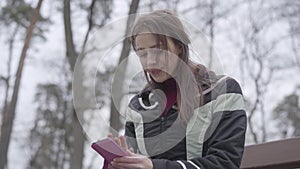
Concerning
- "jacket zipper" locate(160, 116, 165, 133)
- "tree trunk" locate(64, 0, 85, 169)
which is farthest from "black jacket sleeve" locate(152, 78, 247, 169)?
"tree trunk" locate(64, 0, 85, 169)

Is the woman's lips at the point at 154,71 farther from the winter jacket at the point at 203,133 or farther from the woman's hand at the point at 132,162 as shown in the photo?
the woman's hand at the point at 132,162

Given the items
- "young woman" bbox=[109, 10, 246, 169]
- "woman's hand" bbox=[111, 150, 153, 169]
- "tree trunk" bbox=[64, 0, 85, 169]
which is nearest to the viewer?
"woman's hand" bbox=[111, 150, 153, 169]

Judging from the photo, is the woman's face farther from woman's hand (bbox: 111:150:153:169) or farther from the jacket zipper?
woman's hand (bbox: 111:150:153:169)

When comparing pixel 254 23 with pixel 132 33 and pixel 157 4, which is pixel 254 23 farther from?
pixel 132 33

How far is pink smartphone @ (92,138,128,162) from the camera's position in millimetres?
1020

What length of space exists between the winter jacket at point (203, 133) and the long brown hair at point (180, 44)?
0.02 metres

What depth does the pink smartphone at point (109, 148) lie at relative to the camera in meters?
1.02

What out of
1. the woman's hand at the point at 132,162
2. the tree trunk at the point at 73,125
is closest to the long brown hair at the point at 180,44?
the woman's hand at the point at 132,162

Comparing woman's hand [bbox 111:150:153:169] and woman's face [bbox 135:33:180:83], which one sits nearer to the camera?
woman's hand [bbox 111:150:153:169]

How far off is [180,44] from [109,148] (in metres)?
0.31

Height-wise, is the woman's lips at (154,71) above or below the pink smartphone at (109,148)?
above

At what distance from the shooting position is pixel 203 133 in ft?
3.74

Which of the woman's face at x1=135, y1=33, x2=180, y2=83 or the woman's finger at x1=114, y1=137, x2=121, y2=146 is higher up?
the woman's face at x1=135, y1=33, x2=180, y2=83

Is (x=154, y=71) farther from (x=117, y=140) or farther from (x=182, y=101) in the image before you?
(x=117, y=140)
